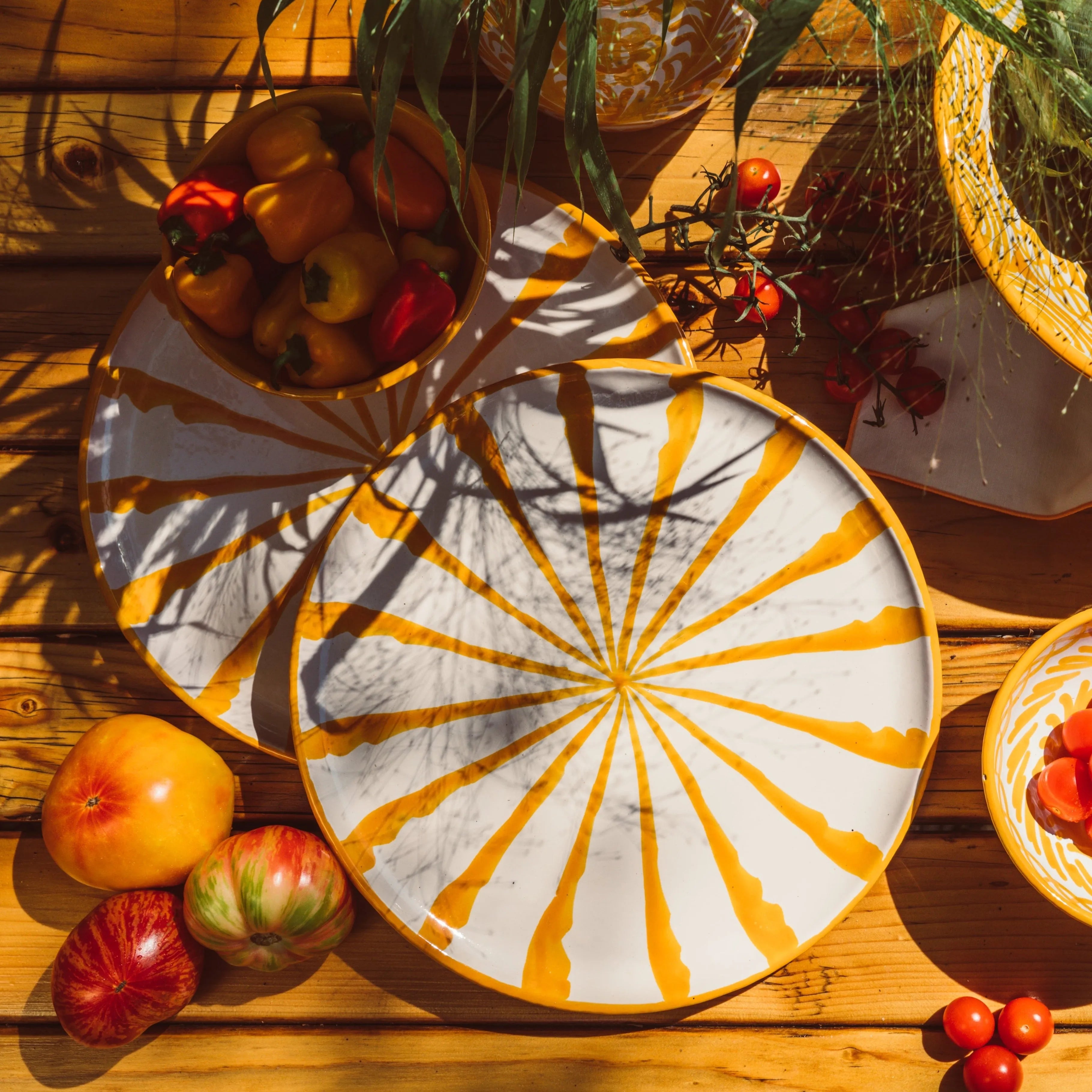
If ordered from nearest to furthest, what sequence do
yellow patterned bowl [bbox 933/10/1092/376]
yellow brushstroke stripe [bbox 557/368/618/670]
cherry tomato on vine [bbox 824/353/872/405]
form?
yellow patterned bowl [bbox 933/10/1092/376] < yellow brushstroke stripe [bbox 557/368/618/670] < cherry tomato on vine [bbox 824/353/872/405]

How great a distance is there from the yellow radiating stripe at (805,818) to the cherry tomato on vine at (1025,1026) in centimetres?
31

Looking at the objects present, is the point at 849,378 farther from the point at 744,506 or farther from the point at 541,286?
the point at 541,286

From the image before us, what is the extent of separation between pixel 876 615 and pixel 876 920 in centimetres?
40

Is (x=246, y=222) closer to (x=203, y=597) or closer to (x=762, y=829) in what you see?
(x=203, y=597)

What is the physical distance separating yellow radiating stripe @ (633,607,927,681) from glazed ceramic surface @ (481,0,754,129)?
52 centimetres

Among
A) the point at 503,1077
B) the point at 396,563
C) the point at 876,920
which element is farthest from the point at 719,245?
the point at 503,1077

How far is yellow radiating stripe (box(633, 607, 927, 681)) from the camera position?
820 millimetres

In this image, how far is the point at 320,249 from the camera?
2.36ft

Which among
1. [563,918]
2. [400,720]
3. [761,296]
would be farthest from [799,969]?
[761,296]

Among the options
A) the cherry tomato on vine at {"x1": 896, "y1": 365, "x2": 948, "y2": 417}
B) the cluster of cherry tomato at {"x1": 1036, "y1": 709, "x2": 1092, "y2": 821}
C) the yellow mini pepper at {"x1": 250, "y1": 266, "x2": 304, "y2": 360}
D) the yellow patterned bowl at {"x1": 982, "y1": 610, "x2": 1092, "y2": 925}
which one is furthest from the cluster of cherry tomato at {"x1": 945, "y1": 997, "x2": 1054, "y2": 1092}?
the yellow mini pepper at {"x1": 250, "y1": 266, "x2": 304, "y2": 360}

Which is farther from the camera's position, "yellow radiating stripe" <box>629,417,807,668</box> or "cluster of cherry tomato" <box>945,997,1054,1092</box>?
"cluster of cherry tomato" <box>945,997,1054,1092</box>

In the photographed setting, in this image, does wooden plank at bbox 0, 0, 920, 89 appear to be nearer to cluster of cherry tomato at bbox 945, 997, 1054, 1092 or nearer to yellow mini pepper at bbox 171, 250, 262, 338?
yellow mini pepper at bbox 171, 250, 262, 338

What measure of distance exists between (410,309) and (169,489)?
0.37 metres

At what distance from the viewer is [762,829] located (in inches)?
33.2
